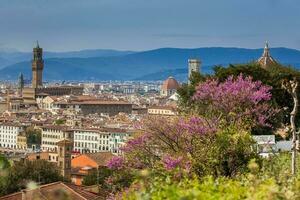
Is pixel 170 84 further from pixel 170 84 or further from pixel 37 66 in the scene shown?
pixel 37 66

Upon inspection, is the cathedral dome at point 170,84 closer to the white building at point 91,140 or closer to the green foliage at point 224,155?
the white building at point 91,140

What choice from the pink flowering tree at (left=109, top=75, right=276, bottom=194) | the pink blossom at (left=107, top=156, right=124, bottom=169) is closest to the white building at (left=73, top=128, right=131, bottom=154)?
the pink flowering tree at (left=109, top=75, right=276, bottom=194)

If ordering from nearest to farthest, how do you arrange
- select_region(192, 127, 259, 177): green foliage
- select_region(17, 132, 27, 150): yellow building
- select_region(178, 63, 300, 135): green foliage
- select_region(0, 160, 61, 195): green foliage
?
select_region(192, 127, 259, 177): green foliage < select_region(178, 63, 300, 135): green foliage < select_region(0, 160, 61, 195): green foliage < select_region(17, 132, 27, 150): yellow building

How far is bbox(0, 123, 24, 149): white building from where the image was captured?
89375 mm

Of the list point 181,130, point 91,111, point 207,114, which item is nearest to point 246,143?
point 181,130

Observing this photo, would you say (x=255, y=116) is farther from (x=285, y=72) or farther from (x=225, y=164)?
(x=285, y=72)

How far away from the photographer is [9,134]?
91.6 metres

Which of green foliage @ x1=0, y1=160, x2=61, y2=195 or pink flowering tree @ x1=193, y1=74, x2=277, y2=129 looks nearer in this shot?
pink flowering tree @ x1=193, y1=74, x2=277, y2=129

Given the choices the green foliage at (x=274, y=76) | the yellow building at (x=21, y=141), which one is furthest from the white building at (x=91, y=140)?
the green foliage at (x=274, y=76)

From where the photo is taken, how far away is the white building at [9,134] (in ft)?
293

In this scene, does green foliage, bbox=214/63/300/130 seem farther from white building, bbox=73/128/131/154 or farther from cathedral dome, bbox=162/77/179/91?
cathedral dome, bbox=162/77/179/91

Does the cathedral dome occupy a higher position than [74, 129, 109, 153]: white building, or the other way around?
the cathedral dome

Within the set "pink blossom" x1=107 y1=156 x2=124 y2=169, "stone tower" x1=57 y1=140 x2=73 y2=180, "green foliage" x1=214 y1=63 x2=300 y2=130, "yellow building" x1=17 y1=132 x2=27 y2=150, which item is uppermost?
"green foliage" x1=214 y1=63 x2=300 y2=130

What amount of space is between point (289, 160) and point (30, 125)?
267 feet
